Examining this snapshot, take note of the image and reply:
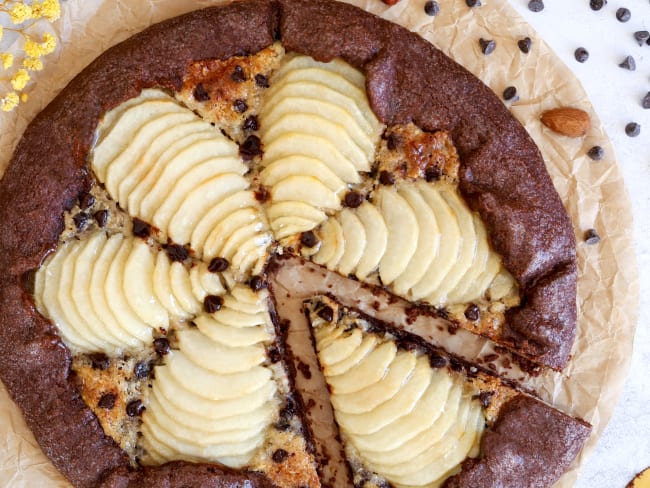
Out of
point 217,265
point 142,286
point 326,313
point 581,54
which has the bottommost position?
point 142,286

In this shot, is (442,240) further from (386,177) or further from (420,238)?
(386,177)

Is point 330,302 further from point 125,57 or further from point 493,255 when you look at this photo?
point 125,57

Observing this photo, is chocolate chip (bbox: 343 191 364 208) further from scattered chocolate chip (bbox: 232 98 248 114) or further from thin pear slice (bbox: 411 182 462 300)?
scattered chocolate chip (bbox: 232 98 248 114)

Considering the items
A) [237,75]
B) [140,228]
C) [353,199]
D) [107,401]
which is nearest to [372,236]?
[353,199]

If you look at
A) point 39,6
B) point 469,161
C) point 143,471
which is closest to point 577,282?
point 469,161

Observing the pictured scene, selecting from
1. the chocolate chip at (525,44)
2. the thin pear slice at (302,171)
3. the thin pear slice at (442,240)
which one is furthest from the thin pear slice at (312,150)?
the chocolate chip at (525,44)

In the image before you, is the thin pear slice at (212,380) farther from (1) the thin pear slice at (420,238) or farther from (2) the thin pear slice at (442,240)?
(2) the thin pear slice at (442,240)
